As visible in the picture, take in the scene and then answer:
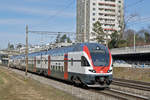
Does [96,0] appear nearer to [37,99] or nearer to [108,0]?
[108,0]

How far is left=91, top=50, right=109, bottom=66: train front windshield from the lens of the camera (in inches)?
731

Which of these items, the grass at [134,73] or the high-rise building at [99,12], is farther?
the high-rise building at [99,12]

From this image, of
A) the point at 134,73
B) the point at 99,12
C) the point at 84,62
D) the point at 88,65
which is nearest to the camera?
the point at 88,65

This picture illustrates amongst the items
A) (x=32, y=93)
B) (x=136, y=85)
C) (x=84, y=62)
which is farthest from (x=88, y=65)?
(x=136, y=85)

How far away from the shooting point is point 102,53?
19.1 m

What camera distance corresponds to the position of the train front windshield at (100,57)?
1858 centimetres

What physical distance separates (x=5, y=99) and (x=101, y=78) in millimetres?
7463

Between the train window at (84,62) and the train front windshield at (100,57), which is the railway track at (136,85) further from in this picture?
the train window at (84,62)

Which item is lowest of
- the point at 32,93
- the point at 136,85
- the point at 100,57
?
the point at 136,85

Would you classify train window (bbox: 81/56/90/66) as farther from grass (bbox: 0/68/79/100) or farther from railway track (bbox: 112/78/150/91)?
railway track (bbox: 112/78/150/91)

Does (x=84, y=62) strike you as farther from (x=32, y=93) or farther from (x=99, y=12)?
(x=99, y=12)

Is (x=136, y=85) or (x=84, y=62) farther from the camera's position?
(x=136, y=85)

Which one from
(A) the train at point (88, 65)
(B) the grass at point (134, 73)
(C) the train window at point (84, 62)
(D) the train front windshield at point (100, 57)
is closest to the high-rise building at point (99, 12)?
(B) the grass at point (134, 73)

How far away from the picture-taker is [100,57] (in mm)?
18859
